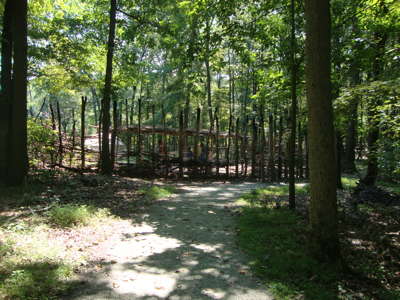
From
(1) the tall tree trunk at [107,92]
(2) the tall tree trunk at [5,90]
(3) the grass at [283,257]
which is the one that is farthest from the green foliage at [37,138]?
(3) the grass at [283,257]

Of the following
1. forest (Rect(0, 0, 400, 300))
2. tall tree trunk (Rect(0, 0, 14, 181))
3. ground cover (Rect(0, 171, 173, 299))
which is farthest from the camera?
tall tree trunk (Rect(0, 0, 14, 181))

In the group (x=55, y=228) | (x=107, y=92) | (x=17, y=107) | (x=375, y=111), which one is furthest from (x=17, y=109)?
(x=375, y=111)

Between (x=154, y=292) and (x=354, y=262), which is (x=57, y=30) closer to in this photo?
(x=154, y=292)

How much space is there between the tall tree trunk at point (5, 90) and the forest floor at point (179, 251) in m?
1.69

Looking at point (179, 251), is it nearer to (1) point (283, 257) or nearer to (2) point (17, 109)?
(1) point (283, 257)

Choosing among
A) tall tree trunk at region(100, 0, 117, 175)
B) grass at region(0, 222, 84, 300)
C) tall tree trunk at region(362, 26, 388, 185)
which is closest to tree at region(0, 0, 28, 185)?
tall tree trunk at region(100, 0, 117, 175)

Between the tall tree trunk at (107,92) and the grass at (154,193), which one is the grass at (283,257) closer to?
the grass at (154,193)

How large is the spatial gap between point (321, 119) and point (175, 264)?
9.91ft

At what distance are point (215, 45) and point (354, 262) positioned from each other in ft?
17.7

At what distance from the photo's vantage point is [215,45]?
23.9ft

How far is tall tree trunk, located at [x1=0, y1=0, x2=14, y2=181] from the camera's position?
9828 millimetres

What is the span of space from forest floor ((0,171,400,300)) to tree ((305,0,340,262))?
2.63 feet

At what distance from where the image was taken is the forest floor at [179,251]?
3.74 m

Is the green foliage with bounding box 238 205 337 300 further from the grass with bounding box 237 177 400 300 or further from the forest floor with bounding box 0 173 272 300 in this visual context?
the forest floor with bounding box 0 173 272 300
